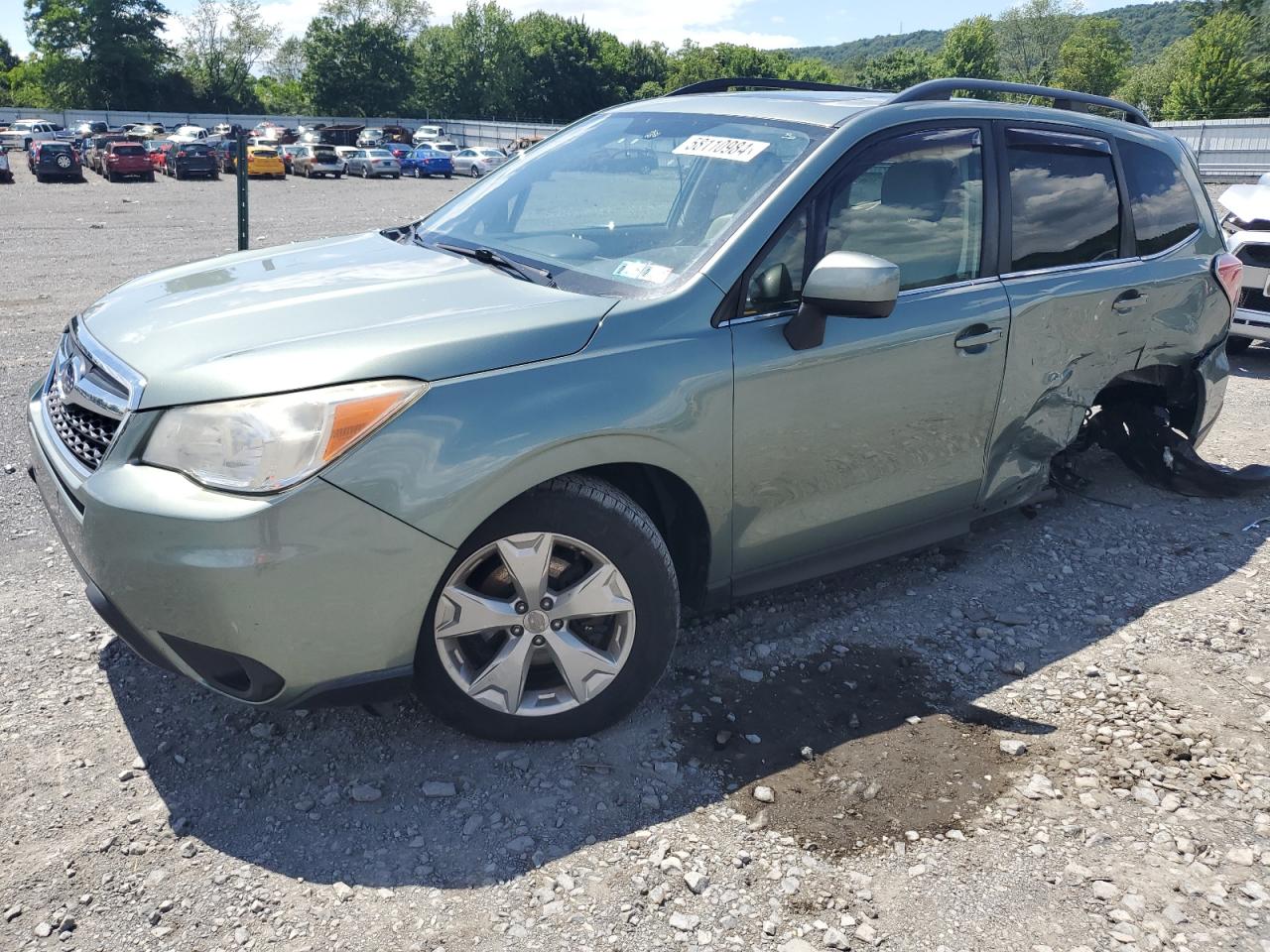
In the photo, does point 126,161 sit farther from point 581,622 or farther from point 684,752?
point 684,752

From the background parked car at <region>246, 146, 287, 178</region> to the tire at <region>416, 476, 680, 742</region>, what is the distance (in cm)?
3966

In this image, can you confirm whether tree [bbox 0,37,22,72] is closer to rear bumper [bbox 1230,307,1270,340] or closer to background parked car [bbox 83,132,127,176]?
background parked car [bbox 83,132,127,176]

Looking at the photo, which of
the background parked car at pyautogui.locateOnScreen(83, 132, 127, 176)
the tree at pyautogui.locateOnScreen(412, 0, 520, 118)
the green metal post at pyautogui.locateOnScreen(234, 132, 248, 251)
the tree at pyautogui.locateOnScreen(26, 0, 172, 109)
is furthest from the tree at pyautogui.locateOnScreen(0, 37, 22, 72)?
the green metal post at pyautogui.locateOnScreen(234, 132, 248, 251)

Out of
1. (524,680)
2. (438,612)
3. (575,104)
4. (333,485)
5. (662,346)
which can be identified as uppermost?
(575,104)

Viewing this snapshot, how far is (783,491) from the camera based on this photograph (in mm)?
3277

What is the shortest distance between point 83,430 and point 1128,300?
151 inches

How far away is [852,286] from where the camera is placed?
2.97 m

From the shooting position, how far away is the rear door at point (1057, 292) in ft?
12.5

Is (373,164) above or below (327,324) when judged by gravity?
above

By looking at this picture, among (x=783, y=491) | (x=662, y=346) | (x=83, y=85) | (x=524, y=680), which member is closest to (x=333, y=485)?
(x=524, y=680)

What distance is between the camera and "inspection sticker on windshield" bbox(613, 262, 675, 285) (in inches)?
123

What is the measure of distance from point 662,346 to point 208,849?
175cm

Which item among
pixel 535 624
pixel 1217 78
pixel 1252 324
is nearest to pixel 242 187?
pixel 535 624

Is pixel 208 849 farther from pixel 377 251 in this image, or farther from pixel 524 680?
pixel 377 251
